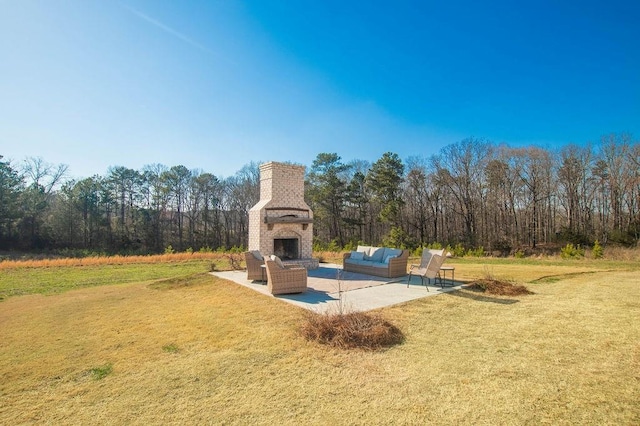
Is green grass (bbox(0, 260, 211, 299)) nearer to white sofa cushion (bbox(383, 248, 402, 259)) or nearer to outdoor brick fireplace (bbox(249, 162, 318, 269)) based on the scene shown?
outdoor brick fireplace (bbox(249, 162, 318, 269))

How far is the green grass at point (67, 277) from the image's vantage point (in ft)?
26.7

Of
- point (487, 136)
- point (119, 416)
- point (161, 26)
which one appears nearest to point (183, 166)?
point (161, 26)

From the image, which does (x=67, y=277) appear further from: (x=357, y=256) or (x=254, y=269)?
(x=357, y=256)

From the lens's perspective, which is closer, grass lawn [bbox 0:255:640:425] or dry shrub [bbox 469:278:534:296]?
grass lawn [bbox 0:255:640:425]

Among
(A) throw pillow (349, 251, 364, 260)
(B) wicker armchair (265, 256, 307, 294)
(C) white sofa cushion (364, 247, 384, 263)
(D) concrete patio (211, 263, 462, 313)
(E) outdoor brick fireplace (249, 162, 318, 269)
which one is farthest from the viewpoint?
(E) outdoor brick fireplace (249, 162, 318, 269)

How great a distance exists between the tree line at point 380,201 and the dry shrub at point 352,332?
1538cm

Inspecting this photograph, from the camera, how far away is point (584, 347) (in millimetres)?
3531

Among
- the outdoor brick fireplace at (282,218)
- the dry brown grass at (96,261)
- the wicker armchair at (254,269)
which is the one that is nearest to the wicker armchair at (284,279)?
the wicker armchair at (254,269)

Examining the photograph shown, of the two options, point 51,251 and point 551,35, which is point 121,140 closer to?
point 551,35

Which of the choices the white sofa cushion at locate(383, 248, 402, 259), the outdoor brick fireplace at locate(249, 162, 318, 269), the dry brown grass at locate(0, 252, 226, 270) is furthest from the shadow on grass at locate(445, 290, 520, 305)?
the dry brown grass at locate(0, 252, 226, 270)

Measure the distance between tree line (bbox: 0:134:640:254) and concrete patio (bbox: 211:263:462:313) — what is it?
36.9 feet

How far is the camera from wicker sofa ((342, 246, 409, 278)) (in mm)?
8539

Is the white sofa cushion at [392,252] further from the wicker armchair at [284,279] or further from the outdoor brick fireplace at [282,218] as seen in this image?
the wicker armchair at [284,279]

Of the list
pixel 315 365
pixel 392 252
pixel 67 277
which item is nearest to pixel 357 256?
pixel 392 252
